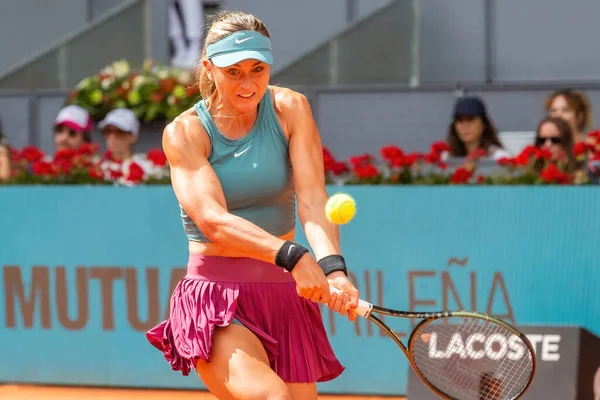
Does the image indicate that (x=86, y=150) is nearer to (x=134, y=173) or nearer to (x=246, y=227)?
(x=134, y=173)

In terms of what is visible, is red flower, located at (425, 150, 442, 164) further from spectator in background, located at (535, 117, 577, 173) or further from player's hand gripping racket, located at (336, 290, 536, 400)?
player's hand gripping racket, located at (336, 290, 536, 400)

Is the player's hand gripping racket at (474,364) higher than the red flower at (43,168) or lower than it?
lower

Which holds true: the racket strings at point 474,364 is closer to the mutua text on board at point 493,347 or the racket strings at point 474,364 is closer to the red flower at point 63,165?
the mutua text on board at point 493,347

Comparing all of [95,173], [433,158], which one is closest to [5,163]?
[95,173]

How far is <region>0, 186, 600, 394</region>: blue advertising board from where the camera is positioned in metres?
6.61

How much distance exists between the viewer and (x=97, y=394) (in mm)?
7102

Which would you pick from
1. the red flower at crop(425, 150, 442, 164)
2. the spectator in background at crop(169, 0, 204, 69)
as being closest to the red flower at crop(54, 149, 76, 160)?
the red flower at crop(425, 150, 442, 164)

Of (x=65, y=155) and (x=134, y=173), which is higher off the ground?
(x=65, y=155)

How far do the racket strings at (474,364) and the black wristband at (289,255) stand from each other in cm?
113

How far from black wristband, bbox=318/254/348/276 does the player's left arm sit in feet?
0.07

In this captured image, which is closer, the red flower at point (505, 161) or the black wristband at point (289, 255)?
the black wristband at point (289, 255)

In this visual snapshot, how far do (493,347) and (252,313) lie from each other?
6.21 ft

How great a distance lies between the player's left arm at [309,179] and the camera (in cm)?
393

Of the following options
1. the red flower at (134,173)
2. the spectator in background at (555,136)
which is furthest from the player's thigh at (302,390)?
the spectator in background at (555,136)
